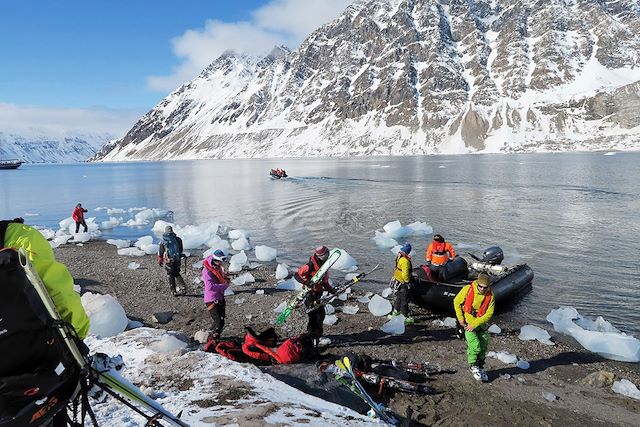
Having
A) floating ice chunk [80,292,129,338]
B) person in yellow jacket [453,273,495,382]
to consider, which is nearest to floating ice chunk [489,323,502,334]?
person in yellow jacket [453,273,495,382]

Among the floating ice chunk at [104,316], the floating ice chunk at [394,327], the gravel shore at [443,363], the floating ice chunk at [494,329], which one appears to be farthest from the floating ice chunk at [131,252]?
the floating ice chunk at [494,329]

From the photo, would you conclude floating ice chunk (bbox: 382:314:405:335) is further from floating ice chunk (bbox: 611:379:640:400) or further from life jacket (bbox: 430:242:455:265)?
floating ice chunk (bbox: 611:379:640:400)

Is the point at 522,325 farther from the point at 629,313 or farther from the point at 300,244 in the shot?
the point at 300,244

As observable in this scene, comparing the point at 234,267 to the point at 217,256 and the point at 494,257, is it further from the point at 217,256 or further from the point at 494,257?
the point at 494,257

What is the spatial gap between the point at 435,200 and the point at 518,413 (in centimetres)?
3506

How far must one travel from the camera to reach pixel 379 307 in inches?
499

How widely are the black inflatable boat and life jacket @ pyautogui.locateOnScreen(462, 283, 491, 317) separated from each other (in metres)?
3.83

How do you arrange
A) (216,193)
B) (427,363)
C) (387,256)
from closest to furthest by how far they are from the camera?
(427,363) → (387,256) → (216,193)

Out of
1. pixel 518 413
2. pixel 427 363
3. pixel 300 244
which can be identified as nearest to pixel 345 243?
pixel 300 244

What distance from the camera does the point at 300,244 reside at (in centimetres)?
2480

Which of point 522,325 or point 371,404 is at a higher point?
point 371,404

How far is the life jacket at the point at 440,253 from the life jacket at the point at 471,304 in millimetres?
5542

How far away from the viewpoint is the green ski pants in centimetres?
880

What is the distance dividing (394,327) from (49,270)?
951 cm
